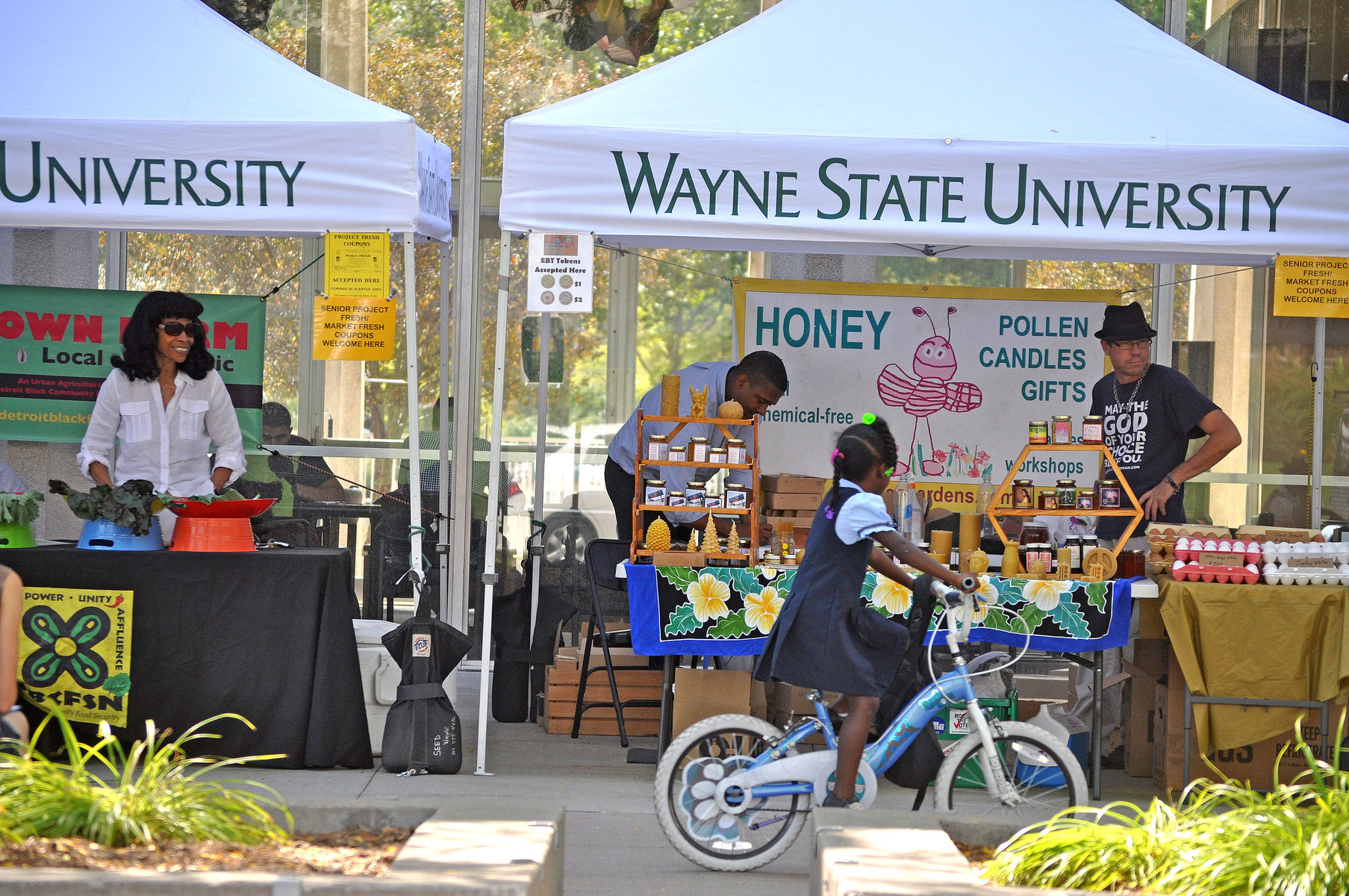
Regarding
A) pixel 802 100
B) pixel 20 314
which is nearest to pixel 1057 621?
pixel 802 100

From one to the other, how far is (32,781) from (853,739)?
7.95ft

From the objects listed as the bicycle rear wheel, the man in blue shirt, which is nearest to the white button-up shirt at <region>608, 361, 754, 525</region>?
the man in blue shirt

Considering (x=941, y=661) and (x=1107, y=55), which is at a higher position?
(x=1107, y=55)

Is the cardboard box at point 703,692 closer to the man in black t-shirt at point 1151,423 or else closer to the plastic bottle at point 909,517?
the plastic bottle at point 909,517

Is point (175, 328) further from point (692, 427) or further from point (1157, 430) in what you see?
point (1157, 430)

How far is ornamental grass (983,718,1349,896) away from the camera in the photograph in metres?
2.98

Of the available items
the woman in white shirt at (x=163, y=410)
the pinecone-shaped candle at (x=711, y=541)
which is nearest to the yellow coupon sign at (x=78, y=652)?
the woman in white shirt at (x=163, y=410)

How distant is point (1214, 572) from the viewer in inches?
215

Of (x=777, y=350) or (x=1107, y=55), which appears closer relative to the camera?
(x=1107, y=55)

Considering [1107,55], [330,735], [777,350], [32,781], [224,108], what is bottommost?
[330,735]

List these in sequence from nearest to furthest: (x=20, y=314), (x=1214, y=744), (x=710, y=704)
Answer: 1. (x=1214, y=744)
2. (x=710, y=704)
3. (x=20, y=314)

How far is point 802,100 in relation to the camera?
552 centimetres

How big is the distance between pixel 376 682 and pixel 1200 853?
385cm

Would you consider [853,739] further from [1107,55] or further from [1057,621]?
[1107,55]
